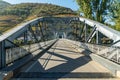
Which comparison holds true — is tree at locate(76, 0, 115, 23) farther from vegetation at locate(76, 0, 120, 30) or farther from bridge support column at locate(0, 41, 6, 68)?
bridge support column at locate(0, 41, 6, 68)

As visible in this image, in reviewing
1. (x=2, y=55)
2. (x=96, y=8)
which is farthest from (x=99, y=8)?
(x=2, y=55)

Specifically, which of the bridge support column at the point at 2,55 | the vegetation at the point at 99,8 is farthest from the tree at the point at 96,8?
the bridge support column at the point at 2,55

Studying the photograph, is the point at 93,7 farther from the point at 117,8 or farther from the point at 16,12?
the point at 16,12

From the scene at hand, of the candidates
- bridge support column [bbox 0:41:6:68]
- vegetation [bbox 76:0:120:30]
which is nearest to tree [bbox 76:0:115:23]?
vegetation [bbox 76:0:120:30]

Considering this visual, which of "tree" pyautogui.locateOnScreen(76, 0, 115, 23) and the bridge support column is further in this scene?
"tree" pyautogui.locateOnScreen(76, 0, 115, 23)

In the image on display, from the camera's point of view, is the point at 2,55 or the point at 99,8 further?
the point at 99,8

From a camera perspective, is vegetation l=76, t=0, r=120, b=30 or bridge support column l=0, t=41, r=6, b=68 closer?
bridge support column l=0, t=41, r=6, b=68

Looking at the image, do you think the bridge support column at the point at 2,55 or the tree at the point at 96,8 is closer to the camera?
the bridge support column at the point at 2,55

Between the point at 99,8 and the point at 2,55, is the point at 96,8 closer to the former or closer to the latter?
the point at 99,8

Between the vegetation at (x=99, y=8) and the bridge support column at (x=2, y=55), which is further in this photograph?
the vegetation at (x=99, y=8)

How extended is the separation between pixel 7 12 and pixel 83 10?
147 meters

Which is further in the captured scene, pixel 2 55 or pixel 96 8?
pixel 96 8

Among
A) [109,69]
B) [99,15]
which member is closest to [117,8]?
[99,15]

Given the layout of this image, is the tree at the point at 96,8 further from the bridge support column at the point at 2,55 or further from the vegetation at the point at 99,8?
the bridge support column at the point at 2,55
